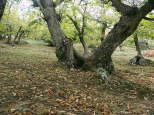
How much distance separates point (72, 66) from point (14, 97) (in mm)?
6204

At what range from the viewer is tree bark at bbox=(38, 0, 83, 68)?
12249mm

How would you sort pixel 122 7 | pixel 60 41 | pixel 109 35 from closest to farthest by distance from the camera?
pixel 122 7 → pixel 109 35 → pixel 60 41

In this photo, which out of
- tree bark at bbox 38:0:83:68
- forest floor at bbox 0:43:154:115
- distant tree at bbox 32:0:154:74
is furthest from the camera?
tree bark at bbox 38:0:83:68

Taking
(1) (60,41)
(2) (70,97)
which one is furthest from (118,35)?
(2) (70,97)

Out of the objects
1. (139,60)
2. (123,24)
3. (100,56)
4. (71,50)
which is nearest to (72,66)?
(71,50)

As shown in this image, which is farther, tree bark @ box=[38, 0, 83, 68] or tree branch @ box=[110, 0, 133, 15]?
tree bark @ box=[38, 0, 83, 68]

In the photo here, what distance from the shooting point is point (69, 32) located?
2459 cm

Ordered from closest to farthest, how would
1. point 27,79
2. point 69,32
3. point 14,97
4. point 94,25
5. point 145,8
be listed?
point 14,97
point 27,79
point 145,8
point 94,25
point 69,32

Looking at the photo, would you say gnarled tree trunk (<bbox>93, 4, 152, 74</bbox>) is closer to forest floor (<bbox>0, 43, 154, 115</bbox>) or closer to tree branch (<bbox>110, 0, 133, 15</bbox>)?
tree branch (<bbox>110, 0, 133, 15</bbox>)

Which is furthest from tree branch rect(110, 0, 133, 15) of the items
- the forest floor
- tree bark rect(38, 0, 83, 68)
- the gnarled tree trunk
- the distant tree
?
tree bark rect(38, 0, 83, 68)

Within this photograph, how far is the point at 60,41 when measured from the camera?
12633mm

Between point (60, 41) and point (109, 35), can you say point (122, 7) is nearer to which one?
point (109, 35)

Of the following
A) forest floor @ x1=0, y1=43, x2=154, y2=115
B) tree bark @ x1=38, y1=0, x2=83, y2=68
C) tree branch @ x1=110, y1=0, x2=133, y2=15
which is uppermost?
tree branch @ x1=110, y1=0, x2=133, y2=15

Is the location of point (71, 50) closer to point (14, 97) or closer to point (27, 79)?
point (27, 79)
